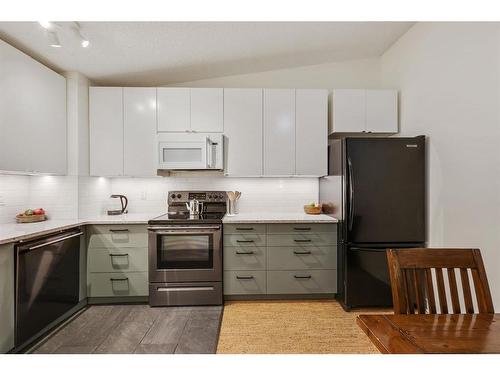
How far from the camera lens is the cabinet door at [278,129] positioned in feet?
11.3

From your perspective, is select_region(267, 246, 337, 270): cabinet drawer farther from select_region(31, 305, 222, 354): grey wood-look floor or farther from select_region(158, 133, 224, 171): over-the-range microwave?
select_region(158, 133, 224, 171): over-the-range microwave

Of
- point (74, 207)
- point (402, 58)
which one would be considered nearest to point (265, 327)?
point (74, 207)

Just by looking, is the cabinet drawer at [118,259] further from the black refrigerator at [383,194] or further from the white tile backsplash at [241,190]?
the black refrigerator at [383,194]

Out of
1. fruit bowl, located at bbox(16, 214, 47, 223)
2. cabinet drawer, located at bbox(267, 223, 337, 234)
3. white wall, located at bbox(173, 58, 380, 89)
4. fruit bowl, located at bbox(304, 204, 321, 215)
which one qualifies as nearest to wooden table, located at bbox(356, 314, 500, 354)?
cabinet drawer, located at bbox(267, 223, 337, 234)

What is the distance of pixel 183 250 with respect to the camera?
3068mm

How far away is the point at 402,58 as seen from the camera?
3311mm

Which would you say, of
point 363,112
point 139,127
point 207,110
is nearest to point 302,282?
point 363,112

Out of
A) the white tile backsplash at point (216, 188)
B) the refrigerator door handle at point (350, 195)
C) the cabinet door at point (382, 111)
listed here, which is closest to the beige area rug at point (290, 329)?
the refrigerator door handle at point (350, 195)

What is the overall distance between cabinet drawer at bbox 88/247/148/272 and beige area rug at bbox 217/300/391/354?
97 cm

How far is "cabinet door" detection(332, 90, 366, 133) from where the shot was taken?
11.3ft

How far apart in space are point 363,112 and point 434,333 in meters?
2.89

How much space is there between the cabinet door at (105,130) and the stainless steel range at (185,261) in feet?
3.03

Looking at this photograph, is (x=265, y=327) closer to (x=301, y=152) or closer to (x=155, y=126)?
(x=301, y=152)

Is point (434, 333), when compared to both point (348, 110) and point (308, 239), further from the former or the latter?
point (348, 110)
